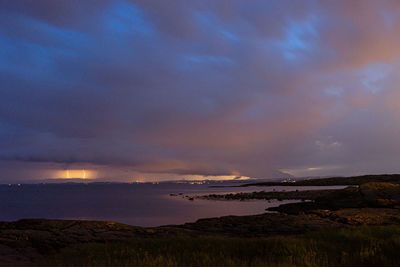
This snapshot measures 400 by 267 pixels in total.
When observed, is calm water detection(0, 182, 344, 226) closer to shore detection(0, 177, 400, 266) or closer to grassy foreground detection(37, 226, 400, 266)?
shore detection(0, 177, 400, 266)

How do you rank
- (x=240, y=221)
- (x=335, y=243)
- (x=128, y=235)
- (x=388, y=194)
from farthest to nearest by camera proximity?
(x=388, y=194) → (x=240, y=221) → (x=128, y=235) → (x=335, y=243)

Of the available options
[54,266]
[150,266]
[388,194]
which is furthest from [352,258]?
[388,194]

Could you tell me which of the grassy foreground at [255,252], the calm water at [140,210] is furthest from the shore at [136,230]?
the calm water at [140,210]

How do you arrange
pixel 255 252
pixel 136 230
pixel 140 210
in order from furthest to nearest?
pixel 140 210 → pixel 136 230 → pixel 255 252

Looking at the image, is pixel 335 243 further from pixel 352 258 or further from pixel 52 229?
pixel 52 229

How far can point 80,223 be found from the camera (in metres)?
16.7

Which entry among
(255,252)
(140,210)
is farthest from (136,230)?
(140,210)

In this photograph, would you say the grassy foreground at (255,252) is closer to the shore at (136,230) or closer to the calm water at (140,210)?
the shore at (136,230)

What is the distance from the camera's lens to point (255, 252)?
31.0 ft

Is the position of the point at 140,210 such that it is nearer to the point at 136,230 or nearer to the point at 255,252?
the point at 136,230

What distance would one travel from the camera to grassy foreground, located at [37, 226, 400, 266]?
7.46 m

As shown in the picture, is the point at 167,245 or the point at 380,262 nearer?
the point at 380,262

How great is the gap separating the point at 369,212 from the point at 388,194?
10436 millimetres

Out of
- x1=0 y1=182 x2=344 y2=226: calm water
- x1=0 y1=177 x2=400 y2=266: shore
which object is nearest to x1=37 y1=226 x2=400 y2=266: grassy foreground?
x1=0 y1=177 x2=400 y2=266: shore
